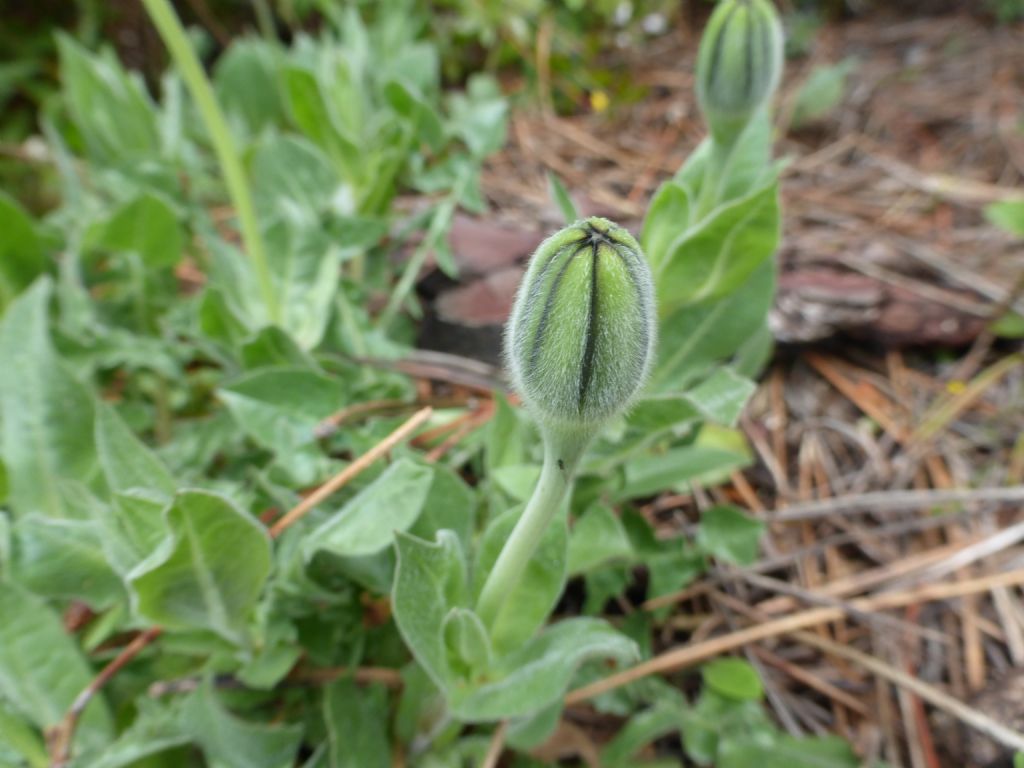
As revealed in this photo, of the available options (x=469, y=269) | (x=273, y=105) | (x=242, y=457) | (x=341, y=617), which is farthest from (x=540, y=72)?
(x=341, y=617)

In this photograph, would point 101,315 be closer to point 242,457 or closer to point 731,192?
point 242,457

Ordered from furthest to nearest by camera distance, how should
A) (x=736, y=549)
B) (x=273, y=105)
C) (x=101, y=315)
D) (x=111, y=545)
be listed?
(x=273, y=105) < (x=101, y=315) < (x=736, y=549) < (x=111, y=545)

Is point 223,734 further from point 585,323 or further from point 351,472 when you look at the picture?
point 585,323

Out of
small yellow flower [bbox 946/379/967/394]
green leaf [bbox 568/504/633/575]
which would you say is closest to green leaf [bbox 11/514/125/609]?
A: green leaf [bbox 568/504/633/575]

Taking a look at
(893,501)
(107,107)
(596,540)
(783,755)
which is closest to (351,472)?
(596,540)

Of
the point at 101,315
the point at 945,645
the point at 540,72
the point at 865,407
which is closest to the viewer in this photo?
the point at 945,645

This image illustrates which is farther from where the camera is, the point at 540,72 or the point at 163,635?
the point at 540,72
